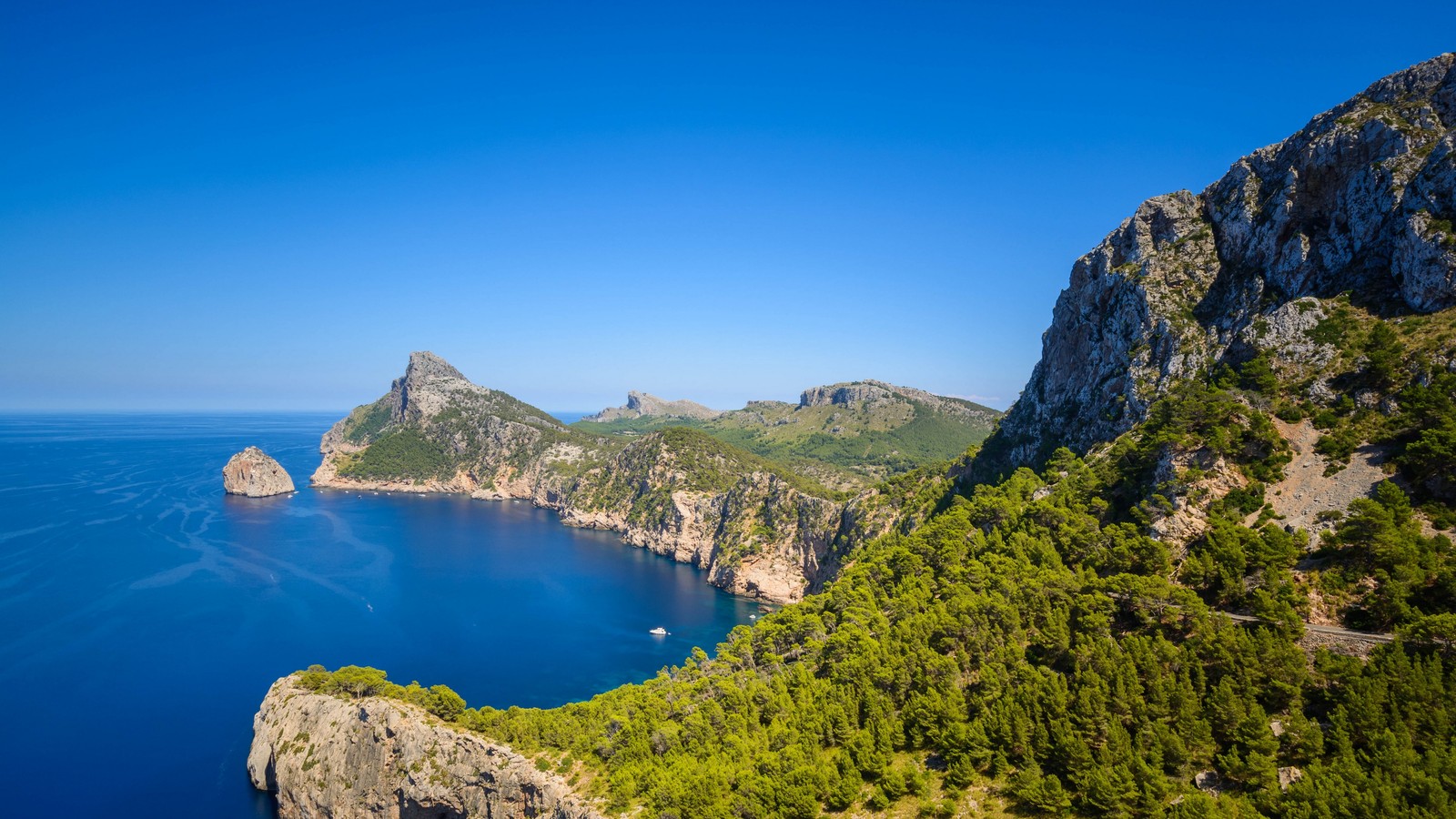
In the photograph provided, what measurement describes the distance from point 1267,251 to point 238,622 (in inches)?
5025

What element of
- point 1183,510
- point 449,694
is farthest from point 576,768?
point 1183,510

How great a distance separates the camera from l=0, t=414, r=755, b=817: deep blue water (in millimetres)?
59562

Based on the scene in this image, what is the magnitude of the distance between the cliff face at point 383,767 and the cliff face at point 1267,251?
192ft

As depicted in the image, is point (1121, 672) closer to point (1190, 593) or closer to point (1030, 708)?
point (1030, 708)

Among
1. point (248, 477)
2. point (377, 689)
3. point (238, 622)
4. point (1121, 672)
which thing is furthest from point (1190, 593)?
point (248, 477)

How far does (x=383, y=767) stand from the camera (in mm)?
50000

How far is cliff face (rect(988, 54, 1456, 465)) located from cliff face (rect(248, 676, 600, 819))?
58.4 metres

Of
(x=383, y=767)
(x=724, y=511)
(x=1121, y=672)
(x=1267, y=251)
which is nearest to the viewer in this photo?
(x=1121, y=672)

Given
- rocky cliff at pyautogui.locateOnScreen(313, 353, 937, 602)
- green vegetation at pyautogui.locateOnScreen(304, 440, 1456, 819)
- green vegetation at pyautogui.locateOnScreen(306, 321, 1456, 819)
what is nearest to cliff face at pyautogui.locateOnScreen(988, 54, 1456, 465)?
green vegetation at pyautogui.locateOnScreen(306, 321, 1456, 819)

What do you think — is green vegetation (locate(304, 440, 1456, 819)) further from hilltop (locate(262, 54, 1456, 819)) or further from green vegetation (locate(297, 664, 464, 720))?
green vegetation (locate(297, 664, 464, 720))

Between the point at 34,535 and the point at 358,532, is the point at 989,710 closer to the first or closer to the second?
the point at 358,532

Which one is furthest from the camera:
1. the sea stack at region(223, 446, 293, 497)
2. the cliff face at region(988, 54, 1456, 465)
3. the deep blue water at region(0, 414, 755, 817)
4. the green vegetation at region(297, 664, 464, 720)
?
the sea stack at region(223, 446, 293, 497)

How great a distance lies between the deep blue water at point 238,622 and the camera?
195 feet

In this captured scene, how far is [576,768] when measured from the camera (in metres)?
44.3
